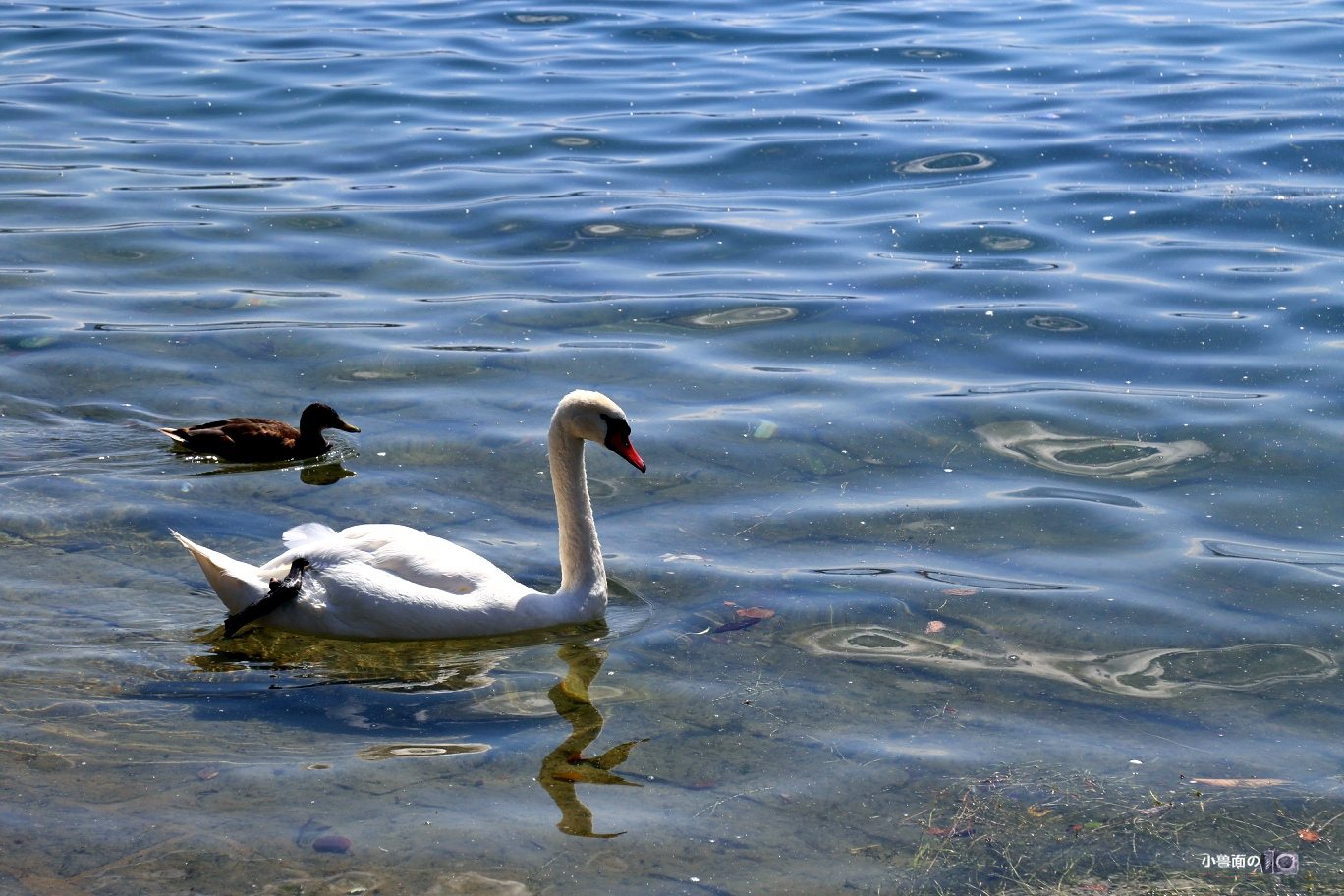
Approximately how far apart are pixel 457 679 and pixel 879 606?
1937mm

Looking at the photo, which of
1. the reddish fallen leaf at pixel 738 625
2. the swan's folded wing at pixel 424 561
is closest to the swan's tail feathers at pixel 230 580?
the swan's folded wing at pixel 424 561

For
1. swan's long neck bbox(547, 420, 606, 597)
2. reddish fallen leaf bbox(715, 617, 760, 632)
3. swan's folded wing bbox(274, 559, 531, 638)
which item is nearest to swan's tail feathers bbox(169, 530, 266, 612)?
swan's folded wing bbox(274, 559, 531, 638)

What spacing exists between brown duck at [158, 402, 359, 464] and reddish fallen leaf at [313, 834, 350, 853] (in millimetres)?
3919

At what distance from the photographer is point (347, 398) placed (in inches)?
380

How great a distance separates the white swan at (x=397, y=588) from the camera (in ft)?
21.3

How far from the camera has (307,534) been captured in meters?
6.79

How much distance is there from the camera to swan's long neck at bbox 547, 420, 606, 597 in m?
6.83

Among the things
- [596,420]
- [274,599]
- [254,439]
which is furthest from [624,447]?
[254,439]

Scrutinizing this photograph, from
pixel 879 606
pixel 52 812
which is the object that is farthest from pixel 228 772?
pixel 879 606

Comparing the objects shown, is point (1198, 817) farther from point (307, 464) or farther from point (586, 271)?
point (586, 271)

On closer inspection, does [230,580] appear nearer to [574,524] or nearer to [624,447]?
[574,524]

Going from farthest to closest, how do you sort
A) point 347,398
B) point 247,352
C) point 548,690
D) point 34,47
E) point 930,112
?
point 34,47 → point 930,112 → point 247,352 → point 347,398 → point 548,690

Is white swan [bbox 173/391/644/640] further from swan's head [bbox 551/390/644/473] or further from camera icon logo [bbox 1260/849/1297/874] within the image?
camera icon logo [bbox 1260/849/1297/874]

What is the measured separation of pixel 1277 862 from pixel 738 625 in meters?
2.48
